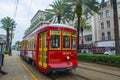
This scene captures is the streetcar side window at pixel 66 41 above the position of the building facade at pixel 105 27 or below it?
below

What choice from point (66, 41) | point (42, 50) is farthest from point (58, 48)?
point (42, 50)

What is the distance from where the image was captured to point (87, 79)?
1205 cm

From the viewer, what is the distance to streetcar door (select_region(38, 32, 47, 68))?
13432 millimetres

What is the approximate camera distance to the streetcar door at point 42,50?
1343 cm

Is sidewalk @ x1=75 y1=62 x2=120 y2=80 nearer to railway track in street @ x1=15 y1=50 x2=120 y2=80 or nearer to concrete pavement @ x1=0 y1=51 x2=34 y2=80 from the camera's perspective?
railway track in street @ x1=15 y1=50 x2=120 y2=80

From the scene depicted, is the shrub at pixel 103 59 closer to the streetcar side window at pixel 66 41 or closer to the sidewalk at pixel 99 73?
the sidewalk at pixel 99 73

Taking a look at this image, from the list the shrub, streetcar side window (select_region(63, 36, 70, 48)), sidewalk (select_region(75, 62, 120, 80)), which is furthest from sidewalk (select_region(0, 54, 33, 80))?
the shrub

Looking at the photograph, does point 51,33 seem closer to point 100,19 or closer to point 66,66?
point 66,66

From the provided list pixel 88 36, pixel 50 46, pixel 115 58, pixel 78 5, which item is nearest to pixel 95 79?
pixel 50 46

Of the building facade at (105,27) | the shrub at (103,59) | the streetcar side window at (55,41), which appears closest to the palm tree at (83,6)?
the shrub at (103,59)

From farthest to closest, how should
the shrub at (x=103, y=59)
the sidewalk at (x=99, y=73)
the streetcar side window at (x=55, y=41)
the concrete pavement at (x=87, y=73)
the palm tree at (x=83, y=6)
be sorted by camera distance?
the palm tree at (x=83, y=6)
the shrub at (x=103, y=59)
the streetcar side window at (x=55, y=41)
the concrete pavement at (x=87, y=73)
the sidewalk at (x=99, y=73)

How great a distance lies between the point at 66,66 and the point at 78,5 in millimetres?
22413

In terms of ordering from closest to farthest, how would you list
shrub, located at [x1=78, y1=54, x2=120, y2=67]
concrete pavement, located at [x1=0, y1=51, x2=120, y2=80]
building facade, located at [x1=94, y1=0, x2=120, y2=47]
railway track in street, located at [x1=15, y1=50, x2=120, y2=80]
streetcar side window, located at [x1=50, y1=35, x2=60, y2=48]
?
1. railway track in street, located at [x1=15, y1=50, x2=120, y2=80]
2. concrete pavement, located at [x1=0, y1=51, x2=120, y2=80]
3. streetcar side window, located at [x1=50, y1=35, x2=60, y2=48]
4. shrub, located at [x1=78, y1=54, x2=120, y2=67]
5. building facade, located at [x1=94, y1=0, x2=120, y2=47]

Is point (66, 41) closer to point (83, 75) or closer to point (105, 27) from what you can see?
point (83, 75)
